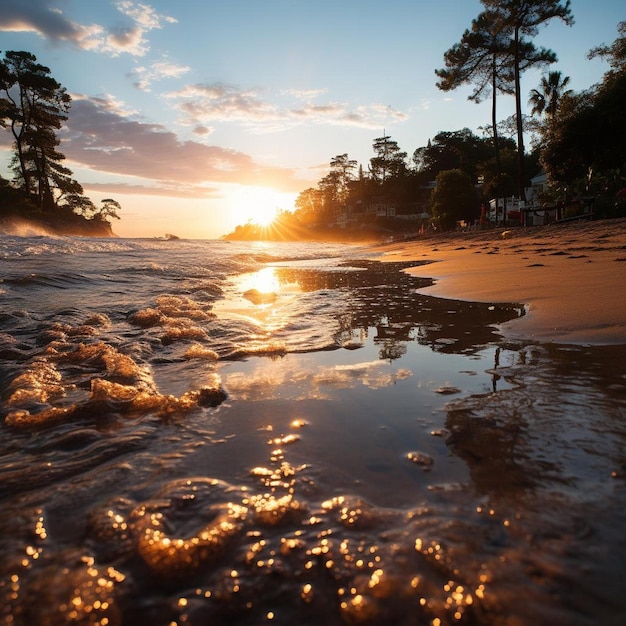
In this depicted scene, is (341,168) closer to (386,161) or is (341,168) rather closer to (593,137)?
(386,161)

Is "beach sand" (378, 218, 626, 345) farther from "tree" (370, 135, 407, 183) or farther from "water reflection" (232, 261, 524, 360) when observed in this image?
"tree" (370, 135, 407, 183)

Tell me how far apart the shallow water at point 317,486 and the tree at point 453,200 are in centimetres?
3012

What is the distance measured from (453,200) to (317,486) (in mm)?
32622

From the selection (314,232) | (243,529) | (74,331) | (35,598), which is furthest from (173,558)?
(314,232)

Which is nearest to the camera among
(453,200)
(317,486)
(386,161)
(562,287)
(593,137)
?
(317,486)

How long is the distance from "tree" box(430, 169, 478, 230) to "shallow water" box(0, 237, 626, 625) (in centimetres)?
3012

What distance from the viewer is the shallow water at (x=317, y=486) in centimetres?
104

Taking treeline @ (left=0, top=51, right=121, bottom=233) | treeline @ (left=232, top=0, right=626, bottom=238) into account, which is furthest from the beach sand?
treeline @ (left=0, top=51, right=121, bottom=233)

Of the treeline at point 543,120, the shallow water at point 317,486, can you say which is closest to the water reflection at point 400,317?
the shallow water at point 317,486

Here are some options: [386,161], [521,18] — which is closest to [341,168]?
[386,161]

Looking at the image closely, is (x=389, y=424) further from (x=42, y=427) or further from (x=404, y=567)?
(x=42, y=427)

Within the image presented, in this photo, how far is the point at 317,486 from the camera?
1.50 m

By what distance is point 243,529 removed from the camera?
1.30 m

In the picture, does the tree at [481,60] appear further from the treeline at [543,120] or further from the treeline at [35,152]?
the treeline at [35,152]
